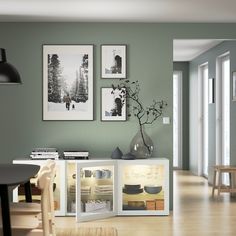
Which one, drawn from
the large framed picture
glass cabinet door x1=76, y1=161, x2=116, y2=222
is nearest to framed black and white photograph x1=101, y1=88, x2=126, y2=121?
the large framed picture

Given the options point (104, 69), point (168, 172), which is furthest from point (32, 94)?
point (168, 172)

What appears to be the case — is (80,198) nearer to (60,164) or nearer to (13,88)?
(60,164)

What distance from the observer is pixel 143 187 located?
274 inches

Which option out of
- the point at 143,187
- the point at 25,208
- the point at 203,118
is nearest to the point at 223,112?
the point at 203,118

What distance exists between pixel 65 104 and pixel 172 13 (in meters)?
1.80

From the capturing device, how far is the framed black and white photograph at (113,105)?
23.3ft

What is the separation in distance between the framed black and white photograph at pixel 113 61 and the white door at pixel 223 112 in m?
2.79

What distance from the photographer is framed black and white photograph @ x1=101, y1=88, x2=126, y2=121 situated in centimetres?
711

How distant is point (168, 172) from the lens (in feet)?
22.4

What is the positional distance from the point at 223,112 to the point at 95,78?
325 cm

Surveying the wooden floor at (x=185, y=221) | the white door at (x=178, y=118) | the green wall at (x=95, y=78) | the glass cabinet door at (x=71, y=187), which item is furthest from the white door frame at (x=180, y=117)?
the glass cabinet door at (x=71, y=187)

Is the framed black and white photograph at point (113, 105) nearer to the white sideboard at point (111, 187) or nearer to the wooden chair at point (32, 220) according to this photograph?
the white sideboard at point (111, 187)

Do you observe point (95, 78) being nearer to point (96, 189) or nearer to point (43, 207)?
point (96, 189)

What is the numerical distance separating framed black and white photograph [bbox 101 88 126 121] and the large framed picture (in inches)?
6.6
